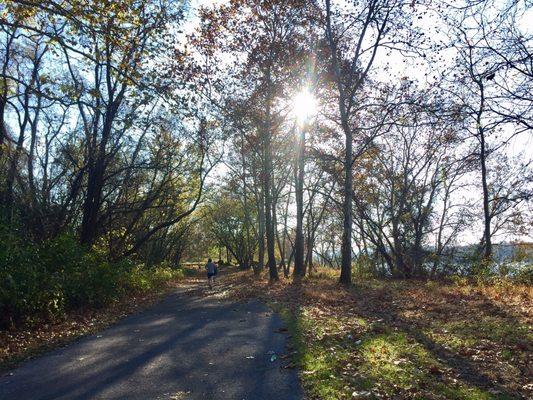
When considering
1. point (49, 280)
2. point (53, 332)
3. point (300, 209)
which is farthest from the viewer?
point (300, 209)

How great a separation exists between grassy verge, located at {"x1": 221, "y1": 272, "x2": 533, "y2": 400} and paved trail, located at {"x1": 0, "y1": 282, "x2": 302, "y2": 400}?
62 centimetres

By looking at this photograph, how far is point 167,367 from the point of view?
6.84m

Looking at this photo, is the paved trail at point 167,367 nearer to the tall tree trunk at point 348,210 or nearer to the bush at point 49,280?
the bush at point 49,280

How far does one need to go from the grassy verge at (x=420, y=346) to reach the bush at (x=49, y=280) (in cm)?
628

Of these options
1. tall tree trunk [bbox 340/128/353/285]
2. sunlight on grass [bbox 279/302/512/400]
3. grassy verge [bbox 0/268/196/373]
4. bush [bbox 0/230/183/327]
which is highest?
tall tree trunk [bbox 340/128/353/285]

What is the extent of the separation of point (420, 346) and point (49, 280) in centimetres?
965

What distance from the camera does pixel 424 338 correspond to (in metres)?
7.45

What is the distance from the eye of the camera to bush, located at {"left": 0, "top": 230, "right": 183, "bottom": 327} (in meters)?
9.66

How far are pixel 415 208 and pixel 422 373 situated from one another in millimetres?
25841

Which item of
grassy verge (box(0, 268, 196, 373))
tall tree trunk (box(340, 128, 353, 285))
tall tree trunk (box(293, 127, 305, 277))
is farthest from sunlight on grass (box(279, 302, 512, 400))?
tall tree trunk (box(293, 127, 305, 277))

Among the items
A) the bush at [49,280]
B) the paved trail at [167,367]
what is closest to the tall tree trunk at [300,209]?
the bush at [49,280]

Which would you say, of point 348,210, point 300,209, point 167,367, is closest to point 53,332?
point 167,367

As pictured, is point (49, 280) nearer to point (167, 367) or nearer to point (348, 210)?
point (167, 367)

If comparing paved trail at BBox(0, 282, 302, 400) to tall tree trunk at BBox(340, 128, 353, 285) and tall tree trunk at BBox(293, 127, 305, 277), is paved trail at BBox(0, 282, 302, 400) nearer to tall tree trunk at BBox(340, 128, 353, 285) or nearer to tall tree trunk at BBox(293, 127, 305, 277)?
tall tree trunk at BBox(340, 128, 353, 285)
